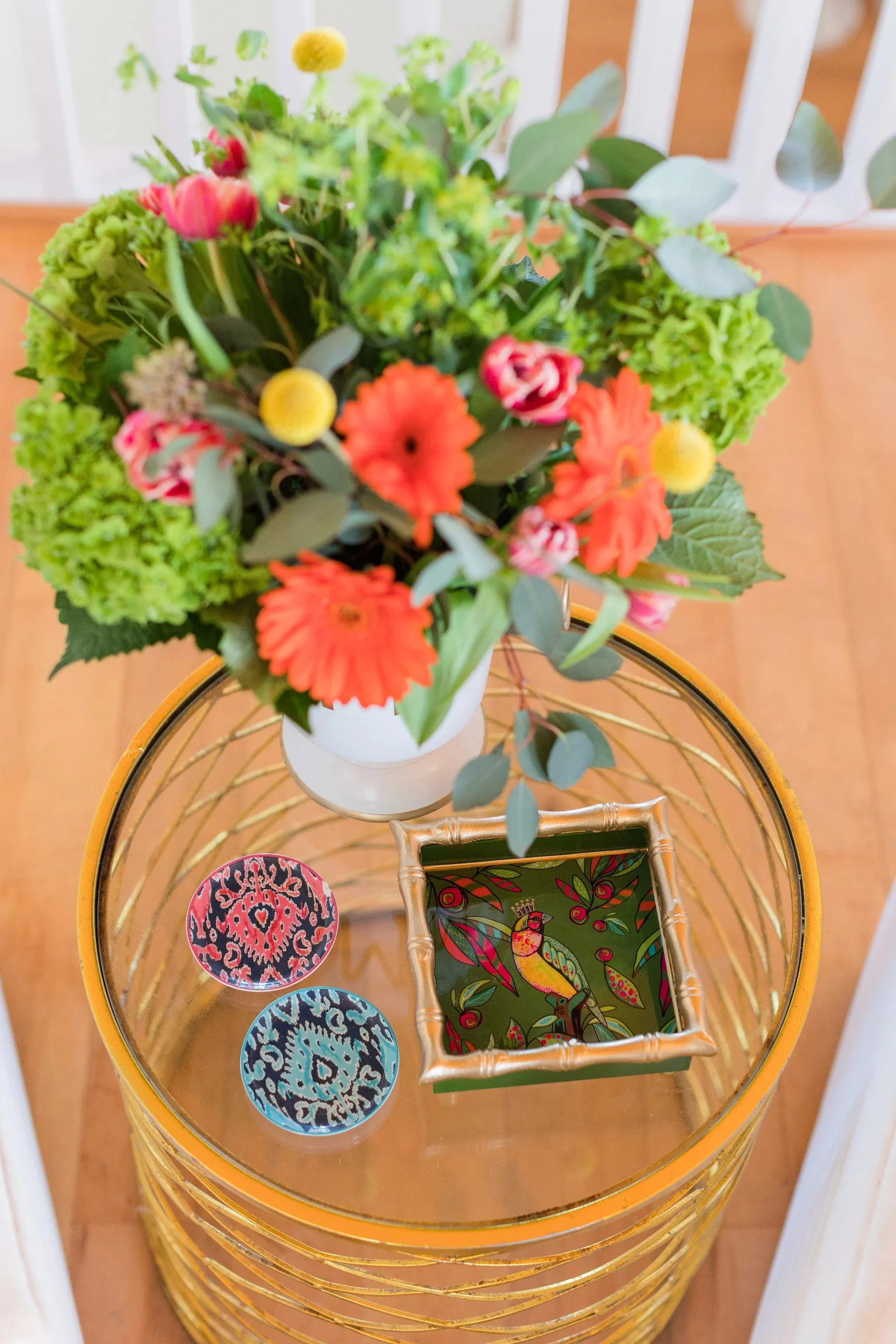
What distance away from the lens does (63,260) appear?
0.72 meters

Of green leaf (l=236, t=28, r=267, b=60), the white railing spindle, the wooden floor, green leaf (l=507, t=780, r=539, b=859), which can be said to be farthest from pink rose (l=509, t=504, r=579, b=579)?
the white railing spindle

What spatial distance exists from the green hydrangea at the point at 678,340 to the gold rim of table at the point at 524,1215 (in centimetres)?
41

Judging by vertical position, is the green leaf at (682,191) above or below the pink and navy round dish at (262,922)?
above

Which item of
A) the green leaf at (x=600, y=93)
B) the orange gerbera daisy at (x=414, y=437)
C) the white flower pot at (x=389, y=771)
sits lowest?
the white flower pot at (x=389, y=771)

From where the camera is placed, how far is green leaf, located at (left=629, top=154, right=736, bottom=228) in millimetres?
620

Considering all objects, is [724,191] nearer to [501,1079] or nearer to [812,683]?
[501,1079]

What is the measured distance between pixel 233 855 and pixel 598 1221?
453mm

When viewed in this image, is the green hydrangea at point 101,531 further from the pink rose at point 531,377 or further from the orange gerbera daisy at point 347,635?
the pink rose at point 531,377

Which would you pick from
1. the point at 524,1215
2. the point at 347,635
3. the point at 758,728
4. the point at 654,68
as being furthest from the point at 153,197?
the point at 654,68

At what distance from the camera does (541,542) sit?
0.63 meters

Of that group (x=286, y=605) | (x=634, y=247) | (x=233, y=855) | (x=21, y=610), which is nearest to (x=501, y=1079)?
(x=233, y=855)

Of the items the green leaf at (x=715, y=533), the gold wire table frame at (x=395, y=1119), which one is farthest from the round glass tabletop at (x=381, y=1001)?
the green leaf at (x=715, y=533)

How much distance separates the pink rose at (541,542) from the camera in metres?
0.63

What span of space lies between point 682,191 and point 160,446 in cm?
30
